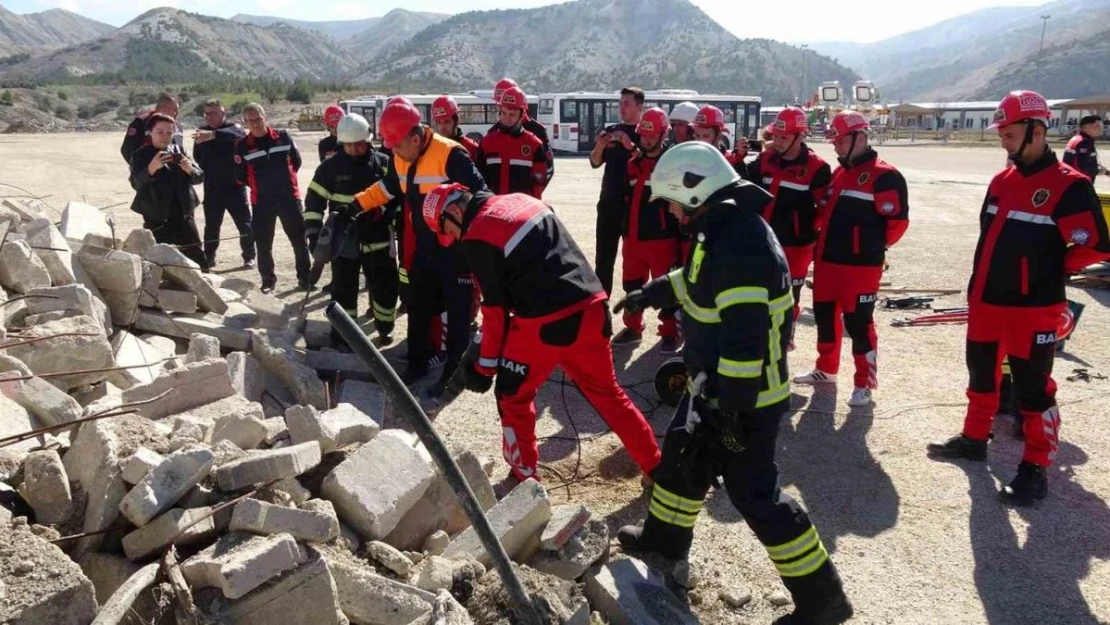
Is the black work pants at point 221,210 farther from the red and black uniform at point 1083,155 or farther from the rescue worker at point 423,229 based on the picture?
the red and black uniform at point 1083,155

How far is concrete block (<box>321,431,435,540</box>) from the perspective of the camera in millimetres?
3291

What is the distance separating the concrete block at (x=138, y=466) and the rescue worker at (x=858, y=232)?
171 inches

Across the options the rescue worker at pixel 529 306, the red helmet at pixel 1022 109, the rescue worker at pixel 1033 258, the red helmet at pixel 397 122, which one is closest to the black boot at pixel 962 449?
the rescue worker at pixel 1033 258

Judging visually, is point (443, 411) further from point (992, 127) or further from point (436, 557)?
point (992, 127)

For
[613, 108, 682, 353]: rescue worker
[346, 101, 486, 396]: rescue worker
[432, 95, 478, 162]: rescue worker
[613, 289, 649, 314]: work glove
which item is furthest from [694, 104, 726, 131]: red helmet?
[613, 289, 649, 314]: work glove

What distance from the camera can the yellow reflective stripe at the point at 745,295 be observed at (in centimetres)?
291

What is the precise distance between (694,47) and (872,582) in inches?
5821

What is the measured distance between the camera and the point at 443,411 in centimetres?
554

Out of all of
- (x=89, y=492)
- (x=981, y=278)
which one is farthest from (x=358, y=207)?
(x=981, y=278)

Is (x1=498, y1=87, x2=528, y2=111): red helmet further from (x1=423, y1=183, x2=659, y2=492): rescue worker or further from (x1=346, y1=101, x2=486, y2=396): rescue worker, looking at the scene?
(x1=423, y1=183, x2=659, y2=492): rescue worker

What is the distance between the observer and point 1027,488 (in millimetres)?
4289

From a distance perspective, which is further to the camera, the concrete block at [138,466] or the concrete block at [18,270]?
the concrete block at [18,270]

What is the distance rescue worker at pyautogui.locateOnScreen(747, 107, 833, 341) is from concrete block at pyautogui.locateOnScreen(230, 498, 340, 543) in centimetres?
411

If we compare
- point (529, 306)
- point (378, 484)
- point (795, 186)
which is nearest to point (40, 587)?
point (378, 484)
